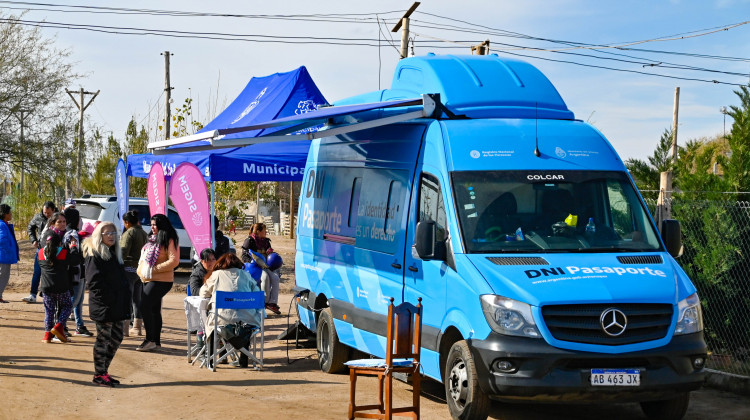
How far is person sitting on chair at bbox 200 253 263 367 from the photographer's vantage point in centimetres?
1130

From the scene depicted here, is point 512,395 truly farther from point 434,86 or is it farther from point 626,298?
point 434,86

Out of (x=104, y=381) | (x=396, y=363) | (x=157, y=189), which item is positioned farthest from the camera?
(x=157, y=189)

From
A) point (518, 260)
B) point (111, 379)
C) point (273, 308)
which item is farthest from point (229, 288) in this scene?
point (273, 308)

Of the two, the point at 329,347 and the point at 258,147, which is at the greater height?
the point at 258,147

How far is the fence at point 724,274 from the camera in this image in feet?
39.1

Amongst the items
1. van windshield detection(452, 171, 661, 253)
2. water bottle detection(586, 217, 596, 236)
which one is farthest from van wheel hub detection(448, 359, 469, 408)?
water bottle detection(586, 217, 596, 236)

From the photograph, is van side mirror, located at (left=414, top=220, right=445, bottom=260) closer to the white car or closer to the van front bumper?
the van front bumper

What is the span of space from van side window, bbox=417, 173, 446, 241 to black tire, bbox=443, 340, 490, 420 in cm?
106

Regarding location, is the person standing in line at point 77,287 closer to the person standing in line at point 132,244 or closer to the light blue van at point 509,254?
the person standing in line at point 132,244

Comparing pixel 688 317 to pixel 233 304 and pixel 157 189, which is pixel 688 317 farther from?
pixel 157 189

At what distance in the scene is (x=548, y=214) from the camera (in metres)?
8.66

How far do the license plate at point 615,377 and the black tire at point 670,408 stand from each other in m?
0.79

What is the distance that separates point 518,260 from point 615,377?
1.22 metres

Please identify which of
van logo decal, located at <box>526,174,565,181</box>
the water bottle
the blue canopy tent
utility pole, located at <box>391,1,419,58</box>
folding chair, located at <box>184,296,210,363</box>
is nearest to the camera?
the water bottle
